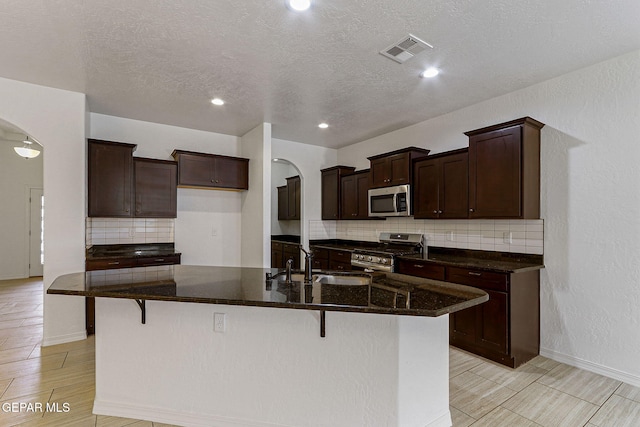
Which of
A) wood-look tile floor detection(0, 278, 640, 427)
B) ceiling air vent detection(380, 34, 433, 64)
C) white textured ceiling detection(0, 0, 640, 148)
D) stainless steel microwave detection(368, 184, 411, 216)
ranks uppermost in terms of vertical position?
white textured ceiling detection(0, 0, 640, 148)

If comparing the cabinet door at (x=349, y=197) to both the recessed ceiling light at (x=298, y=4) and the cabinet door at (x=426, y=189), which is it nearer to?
the cabinet door at (x=426, y=189)

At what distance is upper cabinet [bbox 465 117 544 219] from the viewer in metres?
2.97

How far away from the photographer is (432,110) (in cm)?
393

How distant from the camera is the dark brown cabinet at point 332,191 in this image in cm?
545

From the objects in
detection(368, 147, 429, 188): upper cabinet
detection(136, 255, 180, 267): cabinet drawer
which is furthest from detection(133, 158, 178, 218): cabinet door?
detection(368, 147, 429, 188): upper cabinet

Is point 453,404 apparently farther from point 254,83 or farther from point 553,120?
point 254,83

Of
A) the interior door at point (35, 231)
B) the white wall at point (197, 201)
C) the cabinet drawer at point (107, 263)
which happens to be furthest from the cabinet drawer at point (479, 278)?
the interior door at point (35, 231)

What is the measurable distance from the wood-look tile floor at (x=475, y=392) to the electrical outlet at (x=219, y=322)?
72 centimetres

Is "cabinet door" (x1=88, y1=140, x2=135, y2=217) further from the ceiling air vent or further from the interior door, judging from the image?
the interior door

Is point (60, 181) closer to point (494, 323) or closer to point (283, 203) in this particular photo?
point (283, 203)

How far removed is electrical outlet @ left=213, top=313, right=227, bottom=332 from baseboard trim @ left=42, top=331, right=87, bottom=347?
2.50 metres

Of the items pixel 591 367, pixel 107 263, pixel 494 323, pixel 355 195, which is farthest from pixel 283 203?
pixel 591 367

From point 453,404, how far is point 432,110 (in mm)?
3166

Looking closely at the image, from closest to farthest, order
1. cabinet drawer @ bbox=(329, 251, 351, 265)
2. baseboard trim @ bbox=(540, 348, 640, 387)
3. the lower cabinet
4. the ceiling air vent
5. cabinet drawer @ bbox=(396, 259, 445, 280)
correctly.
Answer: the ceiling air vent < baseboard trim @ bbox=(540, 348, 640, 387) < the lower cabinet < cabinet drawer @ bbox=(396, 259, 445, 280) < cabinet drawer @ bbox=(329, 251, 351, 265)
